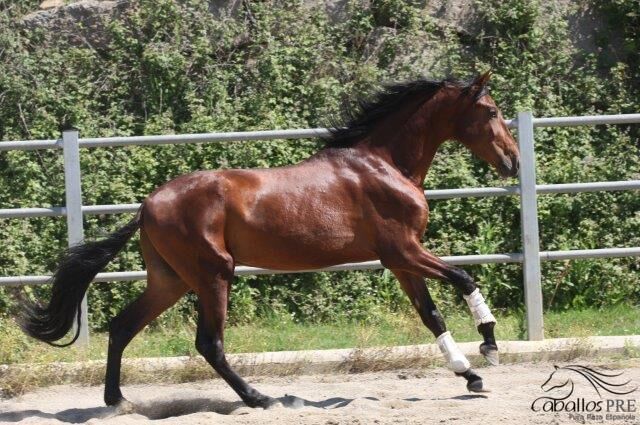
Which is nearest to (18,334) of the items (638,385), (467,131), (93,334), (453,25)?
(93,334)

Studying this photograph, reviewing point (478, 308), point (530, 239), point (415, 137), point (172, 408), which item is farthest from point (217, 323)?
point (530, 239)

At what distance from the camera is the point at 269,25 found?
10.3m

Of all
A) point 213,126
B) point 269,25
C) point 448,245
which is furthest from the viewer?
point 269,25

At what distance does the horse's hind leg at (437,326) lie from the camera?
5.99m

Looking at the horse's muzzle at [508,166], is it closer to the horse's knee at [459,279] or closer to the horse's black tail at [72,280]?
the horse's knee at [459,279]

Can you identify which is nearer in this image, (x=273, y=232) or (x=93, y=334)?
(x=273, y=232)

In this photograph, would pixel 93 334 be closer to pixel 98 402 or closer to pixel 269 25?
pixel 98 402

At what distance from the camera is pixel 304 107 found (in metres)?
9.70

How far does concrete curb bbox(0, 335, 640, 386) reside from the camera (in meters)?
6.83

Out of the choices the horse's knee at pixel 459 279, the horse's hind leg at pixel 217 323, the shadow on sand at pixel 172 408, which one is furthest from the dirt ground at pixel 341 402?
the horse's knee at pixel 459 279

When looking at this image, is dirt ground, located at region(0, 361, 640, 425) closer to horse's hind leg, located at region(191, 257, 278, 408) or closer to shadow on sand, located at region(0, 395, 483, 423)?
shadow on sand, located at region(0, 395, 483, 423)

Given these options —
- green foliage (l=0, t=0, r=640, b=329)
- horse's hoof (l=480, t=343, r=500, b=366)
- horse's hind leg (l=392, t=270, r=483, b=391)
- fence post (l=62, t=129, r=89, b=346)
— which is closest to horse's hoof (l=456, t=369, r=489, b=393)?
horse's hind leg (l=392, t=270, r=483, b=391)

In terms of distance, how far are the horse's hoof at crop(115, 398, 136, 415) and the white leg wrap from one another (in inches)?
73.0

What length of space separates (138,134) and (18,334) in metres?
2.95
